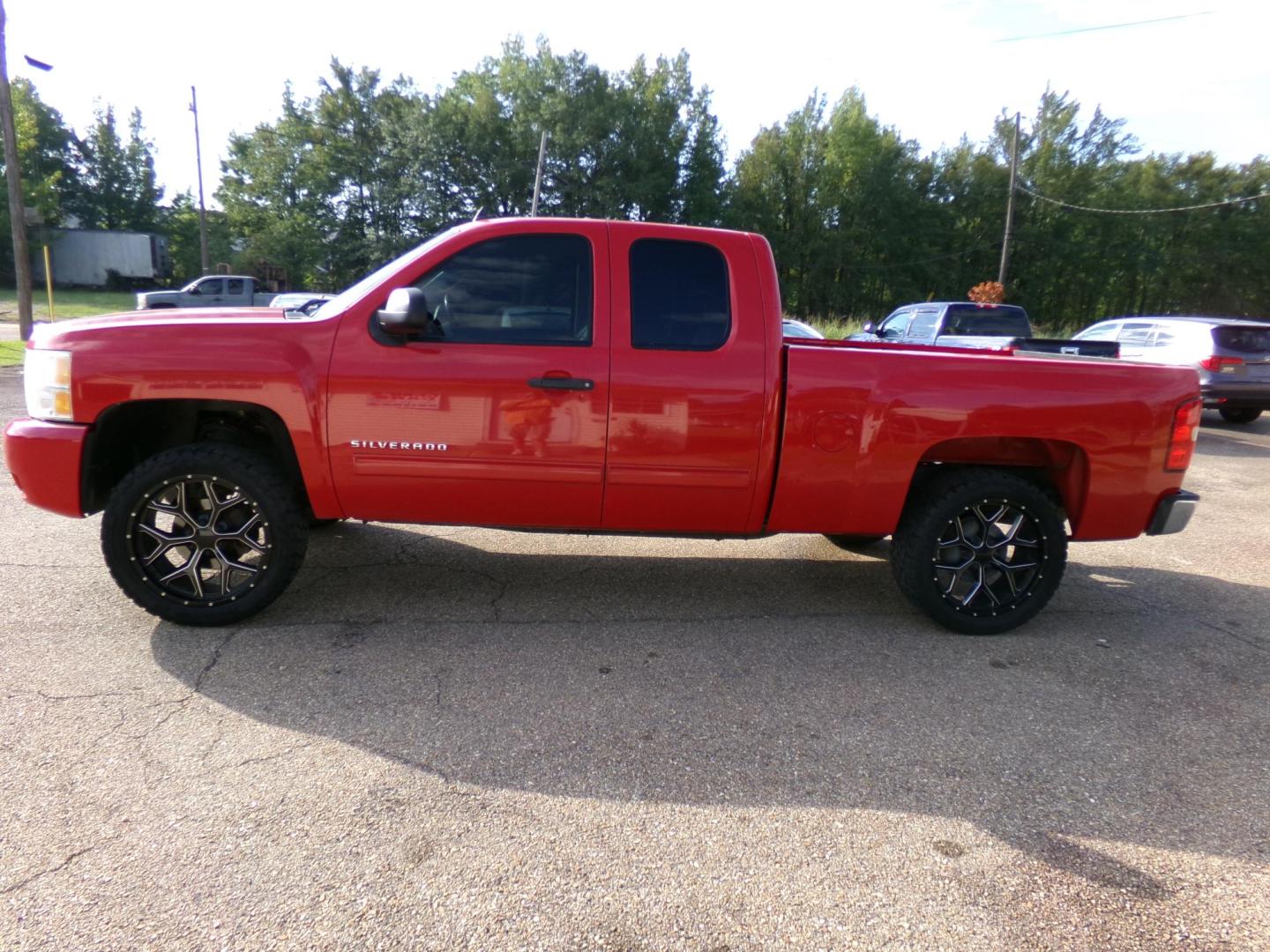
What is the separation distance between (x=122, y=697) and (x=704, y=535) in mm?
2633

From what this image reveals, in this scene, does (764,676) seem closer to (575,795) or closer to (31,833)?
(575,795)

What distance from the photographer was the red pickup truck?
3.75 meters

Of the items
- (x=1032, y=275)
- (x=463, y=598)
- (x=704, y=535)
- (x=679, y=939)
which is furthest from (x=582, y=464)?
(x=1032, y=275)

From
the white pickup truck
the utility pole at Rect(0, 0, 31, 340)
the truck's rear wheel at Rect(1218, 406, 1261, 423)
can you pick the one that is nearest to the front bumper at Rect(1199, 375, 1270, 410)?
the truck's rear wheel at Rect(1218, 406, 1261, 423)

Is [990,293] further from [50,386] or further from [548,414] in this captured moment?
[50,386]

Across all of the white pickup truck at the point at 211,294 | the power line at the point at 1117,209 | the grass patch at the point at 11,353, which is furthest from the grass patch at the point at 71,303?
the power line at the point at 1117,209

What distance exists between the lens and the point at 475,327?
385 cm

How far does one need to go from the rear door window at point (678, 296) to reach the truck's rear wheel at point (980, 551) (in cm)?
142

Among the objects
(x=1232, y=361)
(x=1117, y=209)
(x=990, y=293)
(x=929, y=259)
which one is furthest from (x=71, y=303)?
(x=1117, y=209)

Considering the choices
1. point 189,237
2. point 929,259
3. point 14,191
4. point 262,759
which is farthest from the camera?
point 189,237

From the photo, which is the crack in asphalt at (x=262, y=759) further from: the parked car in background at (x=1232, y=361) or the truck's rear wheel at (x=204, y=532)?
the parked car in background at (x=1232, y=361)

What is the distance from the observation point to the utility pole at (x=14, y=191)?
17516 millimetres

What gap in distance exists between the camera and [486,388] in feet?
12.4

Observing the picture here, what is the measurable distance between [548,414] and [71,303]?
40.9 metres
